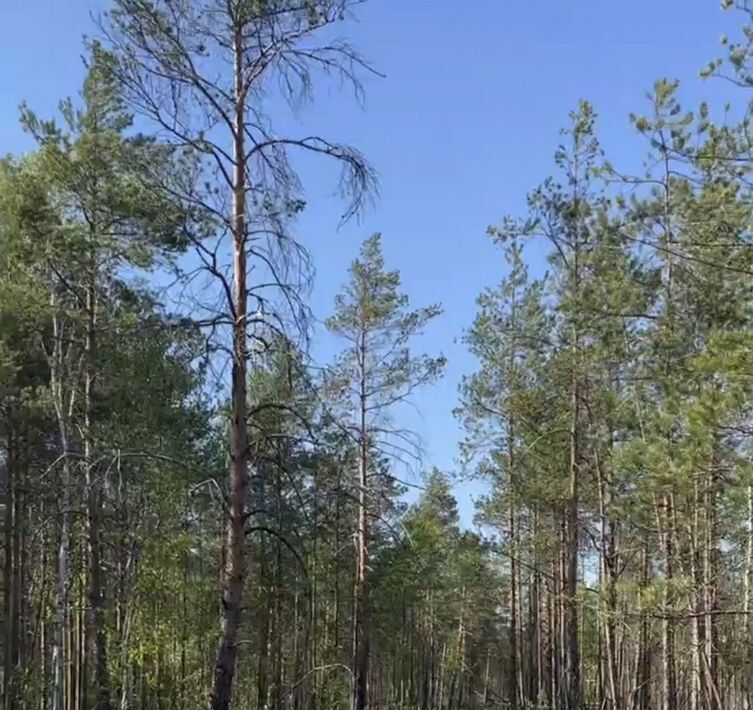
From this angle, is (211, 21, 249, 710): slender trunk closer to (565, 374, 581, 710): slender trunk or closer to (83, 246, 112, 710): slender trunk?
(83, 246, 112, 710): slender trunk

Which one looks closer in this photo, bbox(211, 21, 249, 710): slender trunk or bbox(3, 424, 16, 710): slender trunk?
bbox(211, 21, 249, 710): slender trunk

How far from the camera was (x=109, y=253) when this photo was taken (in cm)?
1332

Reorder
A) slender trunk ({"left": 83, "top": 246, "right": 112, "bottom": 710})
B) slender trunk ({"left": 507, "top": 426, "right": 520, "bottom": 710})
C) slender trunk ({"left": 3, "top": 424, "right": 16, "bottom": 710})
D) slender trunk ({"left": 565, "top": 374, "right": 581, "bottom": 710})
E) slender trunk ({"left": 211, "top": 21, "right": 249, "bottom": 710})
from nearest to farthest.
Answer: slender trunk ({"left": 211, "top": 21, "right": 249, "bottom": 710})
slender trunk ({"left": 83, "top": 246, "right": 112, "bottom": 710})
slender trunk ({"left": 565, "top": 374, "right": 581, "bottom": 710})
slender trunk ({"left": 3, "top": 424, "right": 16, "bottom": 710})
slender trunk ({"left": 507, "top": 426, "right": 520, "bottom": 710})

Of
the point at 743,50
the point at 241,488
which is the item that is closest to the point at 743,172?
the point at 743,50

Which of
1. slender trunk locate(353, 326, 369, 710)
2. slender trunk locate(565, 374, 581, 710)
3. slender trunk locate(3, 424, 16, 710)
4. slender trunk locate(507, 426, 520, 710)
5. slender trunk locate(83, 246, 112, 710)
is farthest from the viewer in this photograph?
slender trunk locate(507, 426, 520, 710)

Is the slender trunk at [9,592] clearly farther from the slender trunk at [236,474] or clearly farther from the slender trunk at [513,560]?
the slender trunk at [236,474]

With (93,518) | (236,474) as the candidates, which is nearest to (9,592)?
(93,518)

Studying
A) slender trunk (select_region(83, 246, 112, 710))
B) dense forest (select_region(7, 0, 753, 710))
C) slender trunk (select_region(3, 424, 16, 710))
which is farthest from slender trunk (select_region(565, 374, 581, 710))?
slender trunk (select_region(3, 424, 16, 710))

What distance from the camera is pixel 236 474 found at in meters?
6.09

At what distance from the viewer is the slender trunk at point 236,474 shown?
19.5 ft

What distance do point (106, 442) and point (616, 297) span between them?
7876 millimetres

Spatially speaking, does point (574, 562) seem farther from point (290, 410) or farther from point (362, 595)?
point (290, 410)

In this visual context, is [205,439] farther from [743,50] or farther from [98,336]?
[743,50]

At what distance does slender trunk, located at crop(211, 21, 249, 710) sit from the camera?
5.93 meters
